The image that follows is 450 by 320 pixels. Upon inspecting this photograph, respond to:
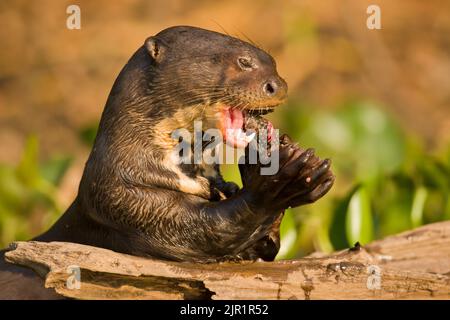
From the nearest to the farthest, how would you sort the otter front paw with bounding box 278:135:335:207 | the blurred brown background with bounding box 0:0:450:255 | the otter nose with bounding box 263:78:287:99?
the otter front paw with bounding box 278:135:335:207, the otter nose with bounding box 263:78:287:99, the blurred brown background with bounding box 0:0:450:255

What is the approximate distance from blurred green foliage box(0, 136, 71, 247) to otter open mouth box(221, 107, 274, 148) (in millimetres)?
2268

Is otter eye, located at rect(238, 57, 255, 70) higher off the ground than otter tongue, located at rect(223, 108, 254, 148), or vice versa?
otter eye, located at rect(238, 57, 255, 70)

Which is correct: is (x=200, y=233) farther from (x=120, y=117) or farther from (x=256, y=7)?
(x=256, y=7)

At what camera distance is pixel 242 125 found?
152 inches

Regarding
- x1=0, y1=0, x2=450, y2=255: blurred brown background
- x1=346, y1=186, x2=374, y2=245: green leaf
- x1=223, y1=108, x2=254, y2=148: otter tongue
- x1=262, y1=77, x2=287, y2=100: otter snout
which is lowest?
x1=346, y1=186, x2=374, y2=245: green leaf

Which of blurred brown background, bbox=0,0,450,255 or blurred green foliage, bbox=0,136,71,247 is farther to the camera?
blurred brown background, bbox=0,0,450,255

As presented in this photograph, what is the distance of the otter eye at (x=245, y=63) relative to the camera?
12.6 ft

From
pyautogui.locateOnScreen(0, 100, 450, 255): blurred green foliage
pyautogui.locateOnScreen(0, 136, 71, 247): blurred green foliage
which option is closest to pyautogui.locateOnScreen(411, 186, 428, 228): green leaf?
pyautogui.locateOnScreen(0, 100, 450, 255): blurred green foliage

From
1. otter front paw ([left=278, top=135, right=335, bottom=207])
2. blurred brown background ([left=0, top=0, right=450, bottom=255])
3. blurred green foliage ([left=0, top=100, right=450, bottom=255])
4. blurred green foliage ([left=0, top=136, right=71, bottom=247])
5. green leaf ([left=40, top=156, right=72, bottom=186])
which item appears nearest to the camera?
otter front paw ([left=278, top=135, right=335, bottom=207])

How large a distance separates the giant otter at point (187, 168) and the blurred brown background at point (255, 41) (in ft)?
16.3

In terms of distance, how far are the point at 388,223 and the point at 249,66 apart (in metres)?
1.99

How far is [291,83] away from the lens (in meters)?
9.25

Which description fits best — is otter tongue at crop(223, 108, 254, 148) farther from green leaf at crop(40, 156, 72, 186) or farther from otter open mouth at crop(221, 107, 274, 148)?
green leaf at crop(40, 156, 72, 186)

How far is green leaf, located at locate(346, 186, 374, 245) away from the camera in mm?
5108
